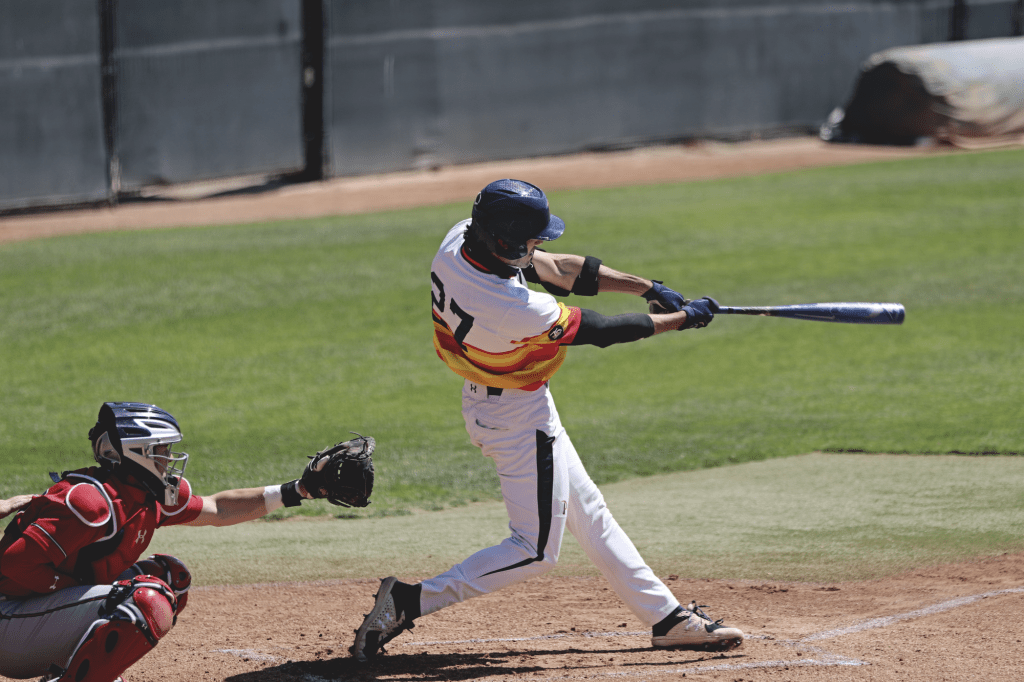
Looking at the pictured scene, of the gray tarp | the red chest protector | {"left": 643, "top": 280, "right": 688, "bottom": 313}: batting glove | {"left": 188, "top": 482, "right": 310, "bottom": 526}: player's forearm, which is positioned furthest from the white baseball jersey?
the gray tarp

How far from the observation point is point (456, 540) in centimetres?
648

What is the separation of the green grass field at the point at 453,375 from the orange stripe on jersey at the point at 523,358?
2.06m

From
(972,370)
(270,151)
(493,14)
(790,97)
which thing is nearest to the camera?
(972,370)

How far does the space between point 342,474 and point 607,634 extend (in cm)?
155

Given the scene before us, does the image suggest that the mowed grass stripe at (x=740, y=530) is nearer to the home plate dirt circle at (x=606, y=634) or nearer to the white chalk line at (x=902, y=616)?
the home plate dirt circle at (x=606, y=634)

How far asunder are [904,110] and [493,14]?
24.9ft

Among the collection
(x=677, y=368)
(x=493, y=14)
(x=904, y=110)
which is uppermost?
(x=493, y=14)

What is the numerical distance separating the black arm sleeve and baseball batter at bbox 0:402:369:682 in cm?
162

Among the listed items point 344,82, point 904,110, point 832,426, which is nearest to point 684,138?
point 904,110

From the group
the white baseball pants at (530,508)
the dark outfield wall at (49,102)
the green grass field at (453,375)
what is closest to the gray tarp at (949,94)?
the green grass field at (453,375)

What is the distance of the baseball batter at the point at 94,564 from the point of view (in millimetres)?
3756

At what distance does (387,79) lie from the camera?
1830 centimetres

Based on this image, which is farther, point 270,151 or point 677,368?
point 270,151

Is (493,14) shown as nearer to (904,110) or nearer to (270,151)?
(270,151)
